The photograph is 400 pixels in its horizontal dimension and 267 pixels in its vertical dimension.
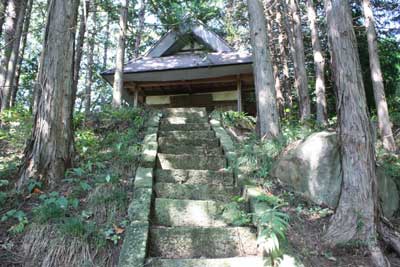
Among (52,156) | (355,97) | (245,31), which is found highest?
(245,31)

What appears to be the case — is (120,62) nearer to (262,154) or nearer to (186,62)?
(186,62)

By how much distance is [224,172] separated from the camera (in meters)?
4.76

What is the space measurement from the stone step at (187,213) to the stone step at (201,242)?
36cm

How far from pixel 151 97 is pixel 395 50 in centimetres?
1123

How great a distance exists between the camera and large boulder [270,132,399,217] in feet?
13.6

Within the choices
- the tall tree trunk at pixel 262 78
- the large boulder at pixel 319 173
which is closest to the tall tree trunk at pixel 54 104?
the large boulder at pixel 319 173

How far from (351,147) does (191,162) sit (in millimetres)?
2459

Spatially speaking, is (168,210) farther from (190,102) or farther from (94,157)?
(190,102)

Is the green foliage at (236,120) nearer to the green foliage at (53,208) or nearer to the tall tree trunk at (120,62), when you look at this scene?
the tall tree trunk at (120,62)

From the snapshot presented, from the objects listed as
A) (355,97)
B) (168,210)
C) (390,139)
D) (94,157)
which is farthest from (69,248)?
(390,139)

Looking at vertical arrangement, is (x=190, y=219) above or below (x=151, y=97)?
below

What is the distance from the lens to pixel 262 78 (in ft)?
20.8

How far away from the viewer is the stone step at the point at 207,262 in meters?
2.91

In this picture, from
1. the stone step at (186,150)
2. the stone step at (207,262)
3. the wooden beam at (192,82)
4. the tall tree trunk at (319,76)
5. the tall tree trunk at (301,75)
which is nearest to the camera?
the stone step at (207,262)
